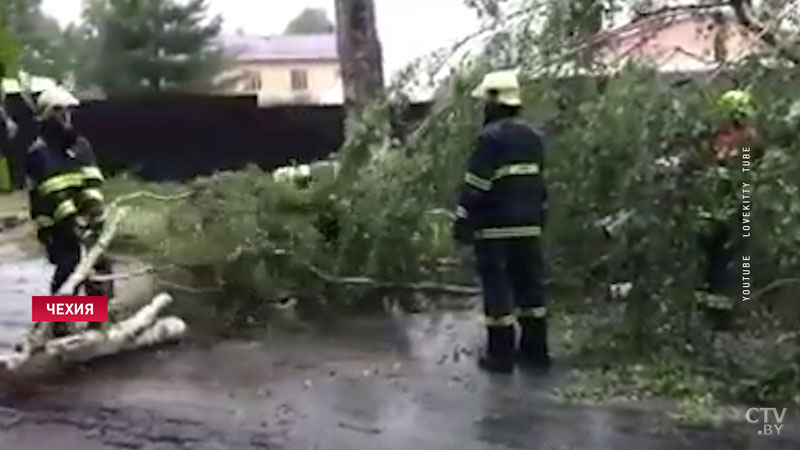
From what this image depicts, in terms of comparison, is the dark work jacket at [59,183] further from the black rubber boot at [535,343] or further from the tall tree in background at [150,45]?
the tall tree in background at [150,45]

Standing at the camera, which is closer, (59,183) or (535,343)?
(535,343)

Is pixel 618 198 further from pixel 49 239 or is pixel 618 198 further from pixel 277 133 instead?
pixel 277 133

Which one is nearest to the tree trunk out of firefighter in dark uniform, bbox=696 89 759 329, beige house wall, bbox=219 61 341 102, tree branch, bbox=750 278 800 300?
firefighter in dark uniform, bbox=696 89 759 329

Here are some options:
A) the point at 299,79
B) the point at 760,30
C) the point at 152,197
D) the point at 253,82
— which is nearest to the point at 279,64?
the point at 253,82

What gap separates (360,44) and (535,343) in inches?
298

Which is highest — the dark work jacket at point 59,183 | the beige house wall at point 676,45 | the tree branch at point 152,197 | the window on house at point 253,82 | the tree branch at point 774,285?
the window on house at point 253,82

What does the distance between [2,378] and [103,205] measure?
5.38 feet

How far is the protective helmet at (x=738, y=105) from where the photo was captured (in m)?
7.13

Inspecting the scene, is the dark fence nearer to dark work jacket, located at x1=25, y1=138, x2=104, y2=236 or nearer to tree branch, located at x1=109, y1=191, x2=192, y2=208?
tree branch, located at x1=109, y1=191, x2=192, y2=208

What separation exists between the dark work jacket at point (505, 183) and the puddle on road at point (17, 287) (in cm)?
283

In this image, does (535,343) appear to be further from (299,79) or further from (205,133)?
(299,79)

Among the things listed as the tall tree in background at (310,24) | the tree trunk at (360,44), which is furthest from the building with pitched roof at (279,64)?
the tree trunk at (360,44)

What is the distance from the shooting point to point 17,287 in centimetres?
1051

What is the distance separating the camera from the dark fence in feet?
59.8
